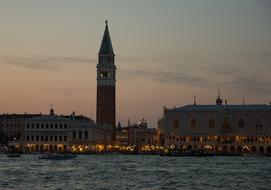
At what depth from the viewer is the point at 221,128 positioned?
11625 cm

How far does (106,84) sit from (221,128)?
23174 millimetres

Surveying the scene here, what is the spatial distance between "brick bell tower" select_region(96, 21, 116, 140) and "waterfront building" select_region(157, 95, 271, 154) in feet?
40.7

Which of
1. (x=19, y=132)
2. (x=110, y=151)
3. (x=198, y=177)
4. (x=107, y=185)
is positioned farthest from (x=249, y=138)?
(x=107, y=185)

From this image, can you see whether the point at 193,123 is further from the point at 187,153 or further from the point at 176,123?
the point at 187,153

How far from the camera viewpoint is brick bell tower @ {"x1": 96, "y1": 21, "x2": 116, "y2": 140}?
126 m

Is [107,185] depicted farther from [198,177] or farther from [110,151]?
[110,151]

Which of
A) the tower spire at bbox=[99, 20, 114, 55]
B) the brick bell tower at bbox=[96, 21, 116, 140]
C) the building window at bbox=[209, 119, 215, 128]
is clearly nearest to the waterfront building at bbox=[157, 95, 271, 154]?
the building window at bbox=[209, 119, 215, 128]

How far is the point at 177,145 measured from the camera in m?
118

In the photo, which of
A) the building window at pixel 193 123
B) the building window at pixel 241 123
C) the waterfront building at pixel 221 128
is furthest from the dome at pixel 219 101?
the building window at pixel 193 123

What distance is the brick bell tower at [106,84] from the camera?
12631 centimetres

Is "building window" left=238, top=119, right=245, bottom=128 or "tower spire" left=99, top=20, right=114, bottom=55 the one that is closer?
"building window" left=238, top=119, right=245, bottom=128

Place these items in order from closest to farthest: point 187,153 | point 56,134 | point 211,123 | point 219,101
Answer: point 187,153, point 211,123, point 56,134, point 219,101

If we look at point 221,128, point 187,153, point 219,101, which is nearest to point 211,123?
point 221,128

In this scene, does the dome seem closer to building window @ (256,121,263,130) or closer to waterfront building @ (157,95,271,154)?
waterfront building @ (157,95,271,154)
